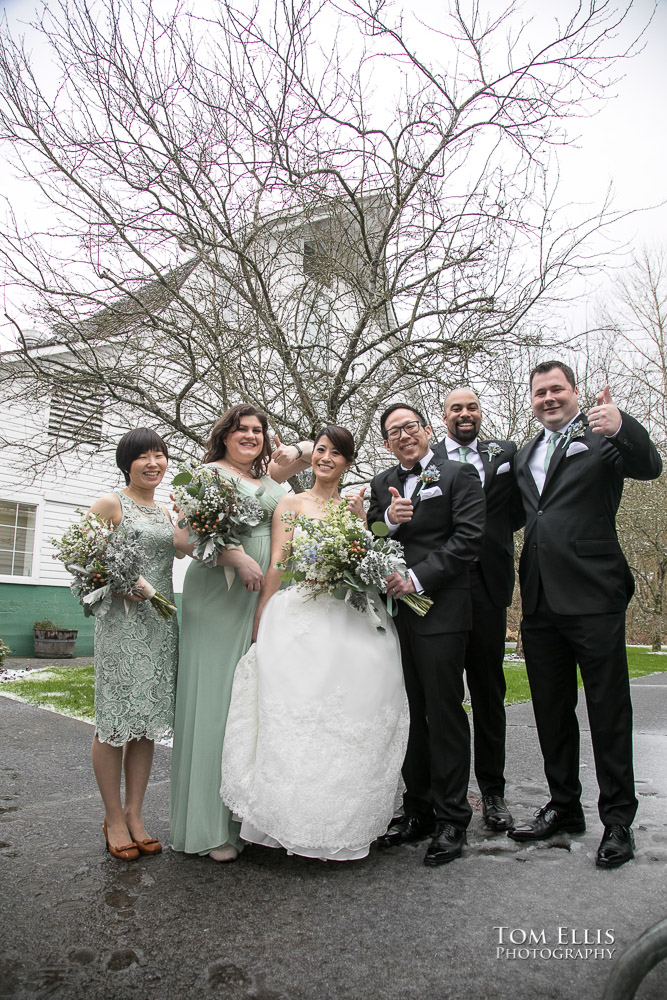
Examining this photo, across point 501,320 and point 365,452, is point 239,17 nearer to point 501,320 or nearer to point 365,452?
point 501,320

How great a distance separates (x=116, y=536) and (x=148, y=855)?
1693 millimetres

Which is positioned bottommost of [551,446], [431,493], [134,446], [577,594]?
[577,594]

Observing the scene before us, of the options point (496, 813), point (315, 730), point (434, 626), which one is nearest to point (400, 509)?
point (434, 626)

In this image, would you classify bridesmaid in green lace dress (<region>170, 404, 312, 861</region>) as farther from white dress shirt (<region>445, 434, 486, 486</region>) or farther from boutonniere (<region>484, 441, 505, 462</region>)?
boutonniere (<region>484, 441, 505, 462</region>)

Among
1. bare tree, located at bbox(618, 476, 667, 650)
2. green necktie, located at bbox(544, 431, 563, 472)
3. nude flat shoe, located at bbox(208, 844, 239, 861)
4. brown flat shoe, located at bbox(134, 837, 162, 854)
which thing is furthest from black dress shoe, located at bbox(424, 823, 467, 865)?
bare tree, located at bbox(618, 476, 667, 650)

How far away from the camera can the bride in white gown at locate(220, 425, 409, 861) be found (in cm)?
335

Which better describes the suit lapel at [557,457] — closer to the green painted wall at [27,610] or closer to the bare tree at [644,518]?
the green painted wall at [27,610]

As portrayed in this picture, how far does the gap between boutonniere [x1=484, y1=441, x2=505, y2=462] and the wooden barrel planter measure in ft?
45.3

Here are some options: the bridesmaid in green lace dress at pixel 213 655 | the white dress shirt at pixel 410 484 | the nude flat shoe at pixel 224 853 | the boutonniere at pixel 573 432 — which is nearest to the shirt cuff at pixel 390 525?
the white dress shirt at pixel 410 484

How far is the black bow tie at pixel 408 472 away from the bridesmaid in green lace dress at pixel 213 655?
789mm

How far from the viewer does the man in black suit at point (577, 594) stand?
361cm

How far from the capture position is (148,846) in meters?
3.67

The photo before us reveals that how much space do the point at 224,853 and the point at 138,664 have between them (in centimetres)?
107

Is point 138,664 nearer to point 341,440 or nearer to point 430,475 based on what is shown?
point 341,440
